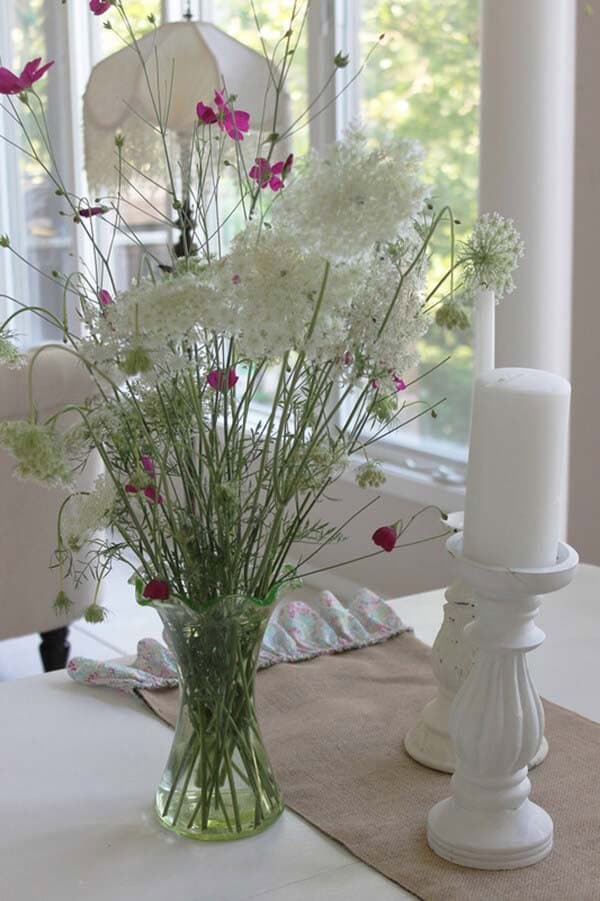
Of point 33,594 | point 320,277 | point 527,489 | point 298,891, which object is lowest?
point 33,594

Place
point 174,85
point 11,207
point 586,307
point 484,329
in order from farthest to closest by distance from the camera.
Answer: point 11,207
point 174,85
point 586,307
point 484,329

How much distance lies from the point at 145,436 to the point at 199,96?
2.35 m

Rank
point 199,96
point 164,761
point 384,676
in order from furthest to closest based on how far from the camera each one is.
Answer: point 199,96 < point 384,676 < point 164,761

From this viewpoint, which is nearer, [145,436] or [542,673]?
[145,436]

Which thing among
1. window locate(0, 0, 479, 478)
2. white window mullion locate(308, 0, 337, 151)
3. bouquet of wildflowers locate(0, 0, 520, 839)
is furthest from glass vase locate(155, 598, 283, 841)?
white window mullion locate(308, 0, 337, 151)

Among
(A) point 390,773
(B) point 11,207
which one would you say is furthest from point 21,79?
(B) point 11,207

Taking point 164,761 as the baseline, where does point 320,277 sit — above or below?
above

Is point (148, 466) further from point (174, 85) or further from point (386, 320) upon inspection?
point (174, 85)

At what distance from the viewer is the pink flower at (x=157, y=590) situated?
2.56 ft

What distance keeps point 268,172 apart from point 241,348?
5.3 inches

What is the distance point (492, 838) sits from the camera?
32.3 inches

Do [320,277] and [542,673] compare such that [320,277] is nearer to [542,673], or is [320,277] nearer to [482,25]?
[542,673]

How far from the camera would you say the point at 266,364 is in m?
0.79

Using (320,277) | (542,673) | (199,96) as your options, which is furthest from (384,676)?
(199,96)
